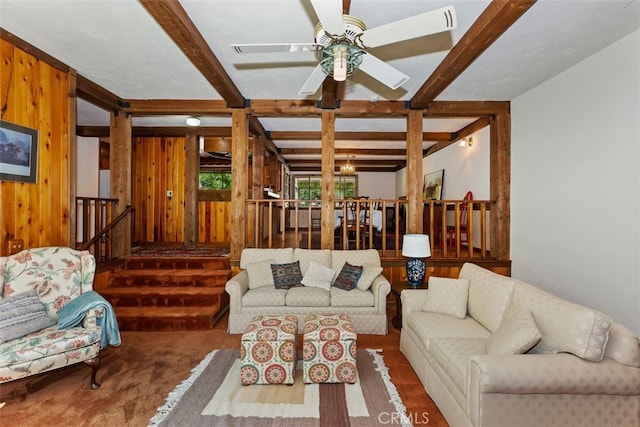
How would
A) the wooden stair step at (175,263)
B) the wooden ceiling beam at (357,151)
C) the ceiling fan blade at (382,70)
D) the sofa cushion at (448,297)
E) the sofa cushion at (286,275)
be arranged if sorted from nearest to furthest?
the ceiling fan blade at (382,70) < the sofa cushion at (448,297) < the sofa cushion at (286,275) < the wooden stair step at (175,263) < the wooden ceiling beam at (357,151)

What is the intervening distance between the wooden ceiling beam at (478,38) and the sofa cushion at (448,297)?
7.00ft

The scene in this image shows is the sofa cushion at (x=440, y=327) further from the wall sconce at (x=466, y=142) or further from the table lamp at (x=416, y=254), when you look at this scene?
the wall sconce at (x=466, y=142)

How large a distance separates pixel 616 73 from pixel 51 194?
599cm

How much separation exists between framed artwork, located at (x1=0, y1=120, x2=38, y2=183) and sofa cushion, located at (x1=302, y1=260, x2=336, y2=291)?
309 cm

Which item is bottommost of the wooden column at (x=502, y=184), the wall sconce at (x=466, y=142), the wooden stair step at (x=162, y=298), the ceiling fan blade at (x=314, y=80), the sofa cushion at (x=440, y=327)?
the wooden stair step at (x=162, y=298)

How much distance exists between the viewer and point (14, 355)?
209 centimetres

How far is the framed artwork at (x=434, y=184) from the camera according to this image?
24.4 ft

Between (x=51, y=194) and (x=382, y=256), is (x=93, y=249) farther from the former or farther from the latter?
(x=382, y=256)

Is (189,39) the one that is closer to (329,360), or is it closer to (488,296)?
(329,360)

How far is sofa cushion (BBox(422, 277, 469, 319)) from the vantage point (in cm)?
271

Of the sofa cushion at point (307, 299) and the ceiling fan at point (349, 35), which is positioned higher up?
the ceiling fan at point (349, 35)

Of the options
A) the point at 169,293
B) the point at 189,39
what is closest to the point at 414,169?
the point at 189,39

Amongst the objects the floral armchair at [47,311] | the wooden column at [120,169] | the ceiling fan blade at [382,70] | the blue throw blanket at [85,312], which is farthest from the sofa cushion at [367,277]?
the wooden column at [120,169]

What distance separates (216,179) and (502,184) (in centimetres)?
671
